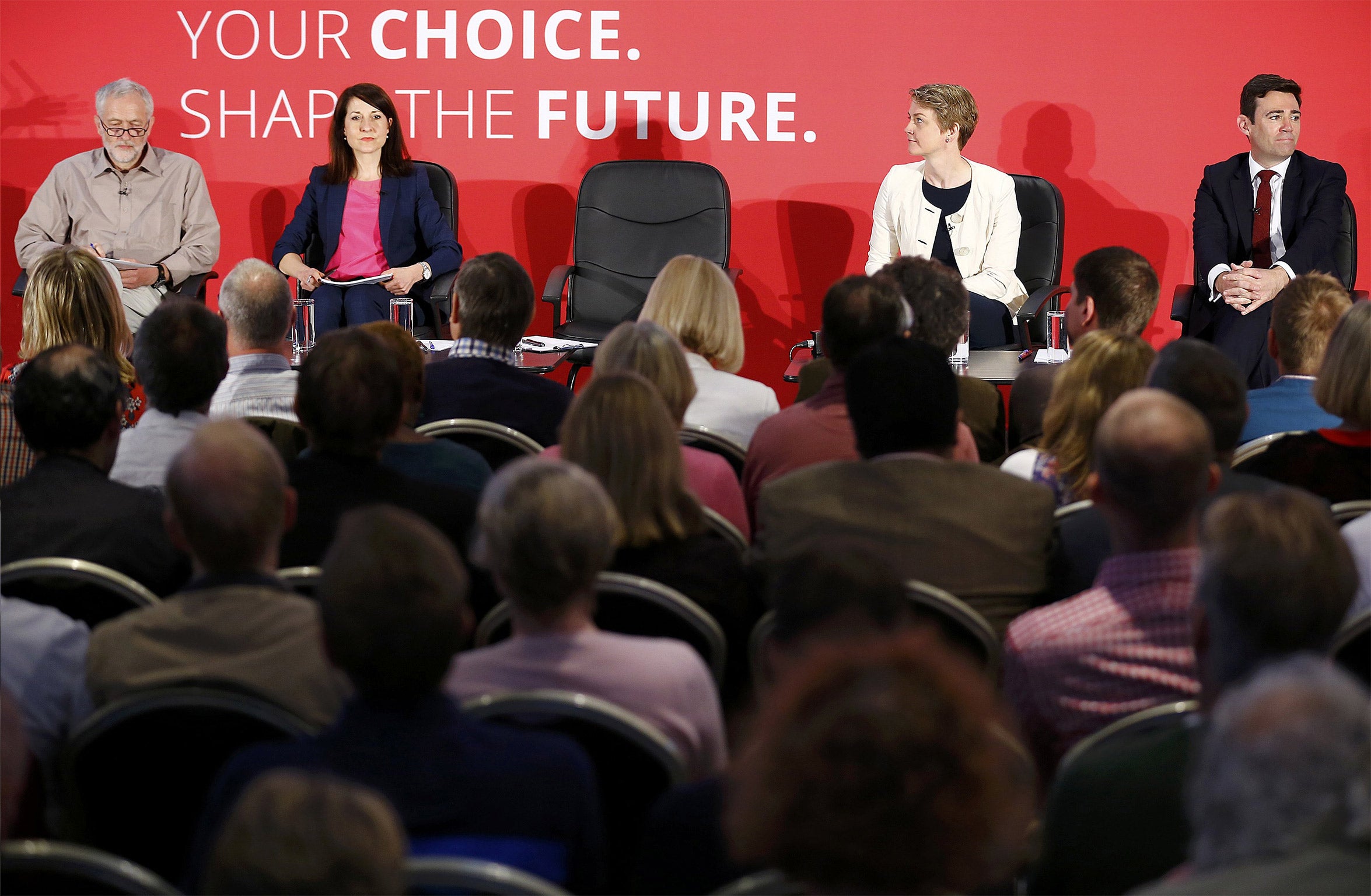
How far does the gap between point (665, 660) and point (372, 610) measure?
1.34ft

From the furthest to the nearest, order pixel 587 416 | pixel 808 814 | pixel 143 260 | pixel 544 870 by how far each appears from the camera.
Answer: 1. pixel 143 260
2. pixel 587 416
3. pixel 544 870
4. pixel 808 814

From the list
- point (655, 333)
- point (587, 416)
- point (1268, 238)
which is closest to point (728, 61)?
point (1268, 238)

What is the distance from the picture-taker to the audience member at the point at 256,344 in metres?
3.41

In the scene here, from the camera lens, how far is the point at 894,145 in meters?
6.32

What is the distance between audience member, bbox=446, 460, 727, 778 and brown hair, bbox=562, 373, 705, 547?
1.21 ft

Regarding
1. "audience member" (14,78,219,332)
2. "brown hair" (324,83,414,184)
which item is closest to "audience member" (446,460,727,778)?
"brown hair" (324,83,414,184)

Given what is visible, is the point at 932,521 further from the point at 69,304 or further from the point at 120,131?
the point at 120,131

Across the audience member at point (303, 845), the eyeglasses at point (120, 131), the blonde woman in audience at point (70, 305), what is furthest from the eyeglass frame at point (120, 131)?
the audience member at point (303, 845)

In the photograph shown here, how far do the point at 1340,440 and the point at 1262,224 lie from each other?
2957mm

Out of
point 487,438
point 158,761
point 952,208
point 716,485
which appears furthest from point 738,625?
point 952,208

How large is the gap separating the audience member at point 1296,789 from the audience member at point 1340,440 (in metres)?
1.70

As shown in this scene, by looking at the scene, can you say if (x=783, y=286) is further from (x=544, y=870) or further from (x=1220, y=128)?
(x=544, y=870)

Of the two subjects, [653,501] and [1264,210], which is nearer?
[653,501]

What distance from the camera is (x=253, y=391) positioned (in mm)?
3422
